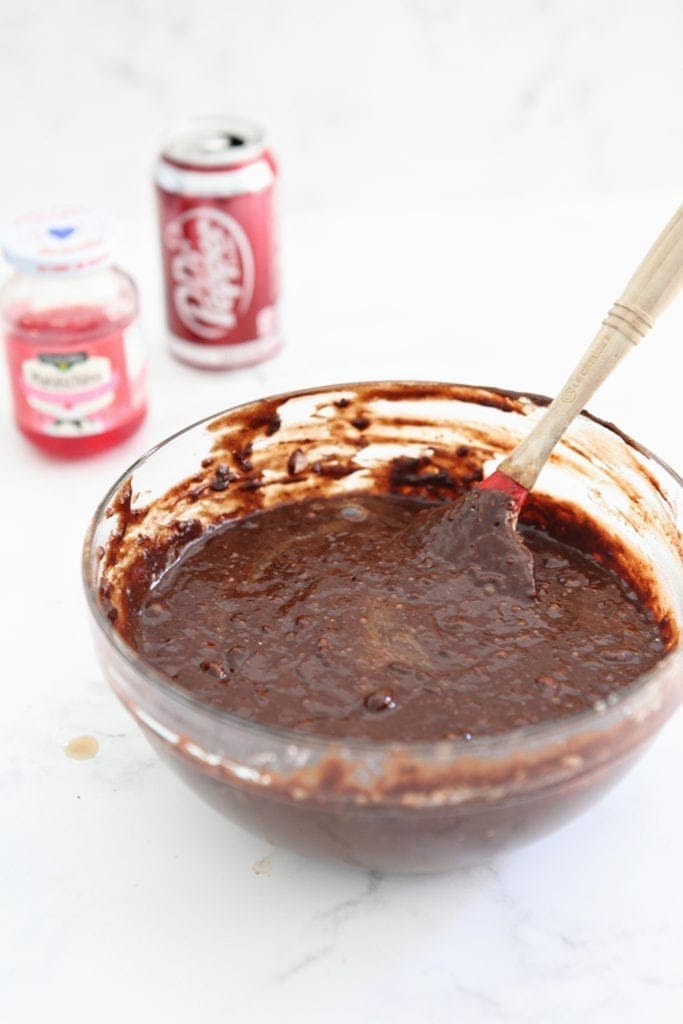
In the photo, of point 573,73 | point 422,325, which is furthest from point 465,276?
point 573,73

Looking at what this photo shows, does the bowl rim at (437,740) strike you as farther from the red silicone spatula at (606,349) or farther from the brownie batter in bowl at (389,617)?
the red silicone spatula at (606,349)

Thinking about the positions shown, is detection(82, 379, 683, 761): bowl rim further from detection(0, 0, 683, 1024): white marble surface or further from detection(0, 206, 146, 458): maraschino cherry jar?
detection(0, 206, 146, 458): maraschino cherry jar

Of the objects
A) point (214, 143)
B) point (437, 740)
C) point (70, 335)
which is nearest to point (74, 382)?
point (70, 335)

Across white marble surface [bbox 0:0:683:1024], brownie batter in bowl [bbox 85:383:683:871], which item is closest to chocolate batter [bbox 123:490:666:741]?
brownie batter in bowl [bbox 85:383:683:871]

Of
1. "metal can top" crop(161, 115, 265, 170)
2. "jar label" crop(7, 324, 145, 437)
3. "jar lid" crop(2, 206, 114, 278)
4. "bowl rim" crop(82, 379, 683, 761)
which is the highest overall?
"bowl rim" crop(82, 379, 683, 761)

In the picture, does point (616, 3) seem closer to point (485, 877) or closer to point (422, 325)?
point (422, 325)

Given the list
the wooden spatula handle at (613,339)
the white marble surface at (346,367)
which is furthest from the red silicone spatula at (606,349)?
the white marble surface at (346,367)
